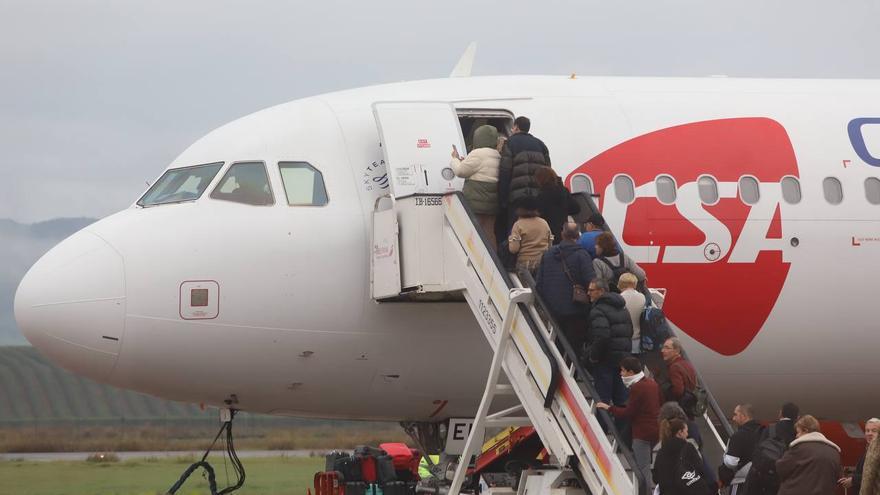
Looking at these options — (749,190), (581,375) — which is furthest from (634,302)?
(749,190)

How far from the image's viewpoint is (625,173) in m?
16.8

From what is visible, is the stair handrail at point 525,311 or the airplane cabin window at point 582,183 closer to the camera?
the stair handrail at point 525,311

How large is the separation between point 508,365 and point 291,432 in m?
23.1

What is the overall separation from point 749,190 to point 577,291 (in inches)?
158

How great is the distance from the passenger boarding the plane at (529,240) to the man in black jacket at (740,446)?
2.45m

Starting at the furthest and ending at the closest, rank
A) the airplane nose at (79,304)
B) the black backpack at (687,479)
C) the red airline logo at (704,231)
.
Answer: the red airline logo at (704,231)
the airplane nose at (79,304)
the black backpack at (687,479)

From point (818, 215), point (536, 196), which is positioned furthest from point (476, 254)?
point (818, 215)

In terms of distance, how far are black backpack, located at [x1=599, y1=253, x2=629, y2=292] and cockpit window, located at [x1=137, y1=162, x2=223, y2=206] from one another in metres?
4.54

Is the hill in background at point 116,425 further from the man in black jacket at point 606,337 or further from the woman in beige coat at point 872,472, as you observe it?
the woman in beige coat at point 872,472

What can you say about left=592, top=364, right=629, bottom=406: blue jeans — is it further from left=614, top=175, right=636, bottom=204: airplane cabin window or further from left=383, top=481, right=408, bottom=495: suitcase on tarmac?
left=383, top=481, right=408, bottom=495: suitcase on tarmac

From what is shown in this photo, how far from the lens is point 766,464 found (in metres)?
13.8

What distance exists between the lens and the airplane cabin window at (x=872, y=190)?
17.5 meters

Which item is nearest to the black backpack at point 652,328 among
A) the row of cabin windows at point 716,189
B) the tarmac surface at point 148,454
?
the row of cabin windows at point 716,189

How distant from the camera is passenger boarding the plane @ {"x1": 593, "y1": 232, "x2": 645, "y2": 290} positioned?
1453cm
